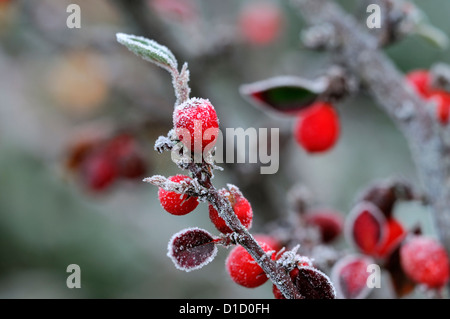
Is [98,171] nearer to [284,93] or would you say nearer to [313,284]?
[284,93]

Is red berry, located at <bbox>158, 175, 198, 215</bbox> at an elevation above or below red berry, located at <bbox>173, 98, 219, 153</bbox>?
below

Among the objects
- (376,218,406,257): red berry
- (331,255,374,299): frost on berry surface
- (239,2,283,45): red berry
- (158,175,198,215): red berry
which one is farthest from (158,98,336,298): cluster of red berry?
(239,2,283,45): red berry

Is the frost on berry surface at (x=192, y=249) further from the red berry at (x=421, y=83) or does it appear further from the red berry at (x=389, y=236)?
the red berry at (x=421, y=83)

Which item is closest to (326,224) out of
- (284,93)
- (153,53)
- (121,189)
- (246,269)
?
(284,93)

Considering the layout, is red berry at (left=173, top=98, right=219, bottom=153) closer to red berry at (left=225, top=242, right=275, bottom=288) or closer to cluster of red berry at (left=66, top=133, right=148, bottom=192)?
red berry at (left=225, top=242, right=275, bottom=288)

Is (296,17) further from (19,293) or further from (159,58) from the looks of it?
(159,58)
